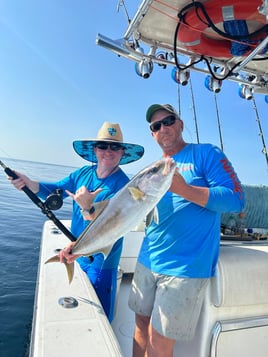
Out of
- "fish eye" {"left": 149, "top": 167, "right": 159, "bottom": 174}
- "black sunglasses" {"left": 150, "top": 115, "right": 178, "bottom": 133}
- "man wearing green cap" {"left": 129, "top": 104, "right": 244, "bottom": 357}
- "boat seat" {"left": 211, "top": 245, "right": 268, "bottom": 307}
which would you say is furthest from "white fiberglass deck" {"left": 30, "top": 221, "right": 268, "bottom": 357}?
"black sunglasses" {"left": 150, "top": 115, "right": 178, "bottom": 133}

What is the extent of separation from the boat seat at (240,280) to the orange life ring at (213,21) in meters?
2.16

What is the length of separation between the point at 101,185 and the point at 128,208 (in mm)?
843

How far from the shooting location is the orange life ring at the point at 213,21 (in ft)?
7.73

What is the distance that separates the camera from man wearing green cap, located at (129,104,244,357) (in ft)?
5.66

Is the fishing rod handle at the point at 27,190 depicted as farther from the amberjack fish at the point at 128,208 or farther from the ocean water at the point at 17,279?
the ocean water at the point at 17,279

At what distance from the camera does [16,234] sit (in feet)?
26.4

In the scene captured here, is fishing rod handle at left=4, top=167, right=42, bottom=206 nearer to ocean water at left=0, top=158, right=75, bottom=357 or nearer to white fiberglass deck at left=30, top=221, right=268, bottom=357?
white fiberglass deck at left=30, top=221, right=268, bottom=357

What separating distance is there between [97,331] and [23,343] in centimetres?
258

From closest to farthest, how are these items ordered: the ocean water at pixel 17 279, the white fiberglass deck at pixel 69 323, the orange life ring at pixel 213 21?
the white fiberglass deck at pixel 69 323, the orange life ring at pixel 213 21, the ocean water at pixel 17 279

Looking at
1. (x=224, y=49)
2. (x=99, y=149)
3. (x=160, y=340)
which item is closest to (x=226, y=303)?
(x=160, y=340)

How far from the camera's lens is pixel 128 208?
169cm

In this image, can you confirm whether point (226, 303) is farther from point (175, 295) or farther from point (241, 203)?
point (241, 203)

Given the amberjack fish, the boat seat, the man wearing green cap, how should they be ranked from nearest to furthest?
the amberjack fish < the man wearing green cap < the boat seat

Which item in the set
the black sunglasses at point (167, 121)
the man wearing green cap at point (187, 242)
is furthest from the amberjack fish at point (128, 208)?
the black sunglasses at point (167, 121)
